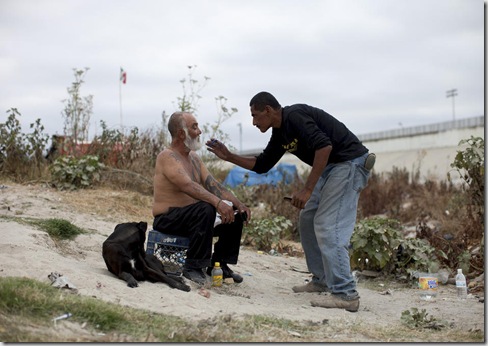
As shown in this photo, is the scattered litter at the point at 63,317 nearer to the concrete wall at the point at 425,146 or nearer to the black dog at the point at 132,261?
the black dog at the point at 132,261

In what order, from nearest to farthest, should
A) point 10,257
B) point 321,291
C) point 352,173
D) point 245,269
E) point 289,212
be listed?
point 10,257
point 352,173
point 321,291
point 245,269
point 289,212

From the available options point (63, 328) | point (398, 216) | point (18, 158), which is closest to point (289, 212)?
point (398, 216)

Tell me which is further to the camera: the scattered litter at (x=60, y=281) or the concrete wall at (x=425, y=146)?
the concrete wall at (x=425, y=146)

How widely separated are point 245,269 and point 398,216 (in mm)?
6582

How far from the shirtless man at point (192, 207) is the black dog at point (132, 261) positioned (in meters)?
0.35

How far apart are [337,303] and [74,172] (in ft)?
21.8

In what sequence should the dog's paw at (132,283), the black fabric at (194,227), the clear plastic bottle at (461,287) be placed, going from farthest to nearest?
the clear plastic bottle at (461,287)
the black fabric at (194,227)
the dog's paw at (132,283)

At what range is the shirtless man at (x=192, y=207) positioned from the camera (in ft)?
20.1

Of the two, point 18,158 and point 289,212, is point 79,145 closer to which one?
point 18,158

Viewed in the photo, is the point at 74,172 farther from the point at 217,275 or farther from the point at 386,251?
the point at 386,251

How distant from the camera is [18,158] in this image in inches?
470

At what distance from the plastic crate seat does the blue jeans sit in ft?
4.24

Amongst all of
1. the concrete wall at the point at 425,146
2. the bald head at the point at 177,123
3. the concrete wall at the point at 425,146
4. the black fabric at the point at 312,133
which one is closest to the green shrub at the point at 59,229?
the bald head at the point at 177,123

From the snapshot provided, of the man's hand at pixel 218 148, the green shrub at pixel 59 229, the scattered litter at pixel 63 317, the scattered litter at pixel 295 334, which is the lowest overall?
the scattered litter at pixel 295 334
